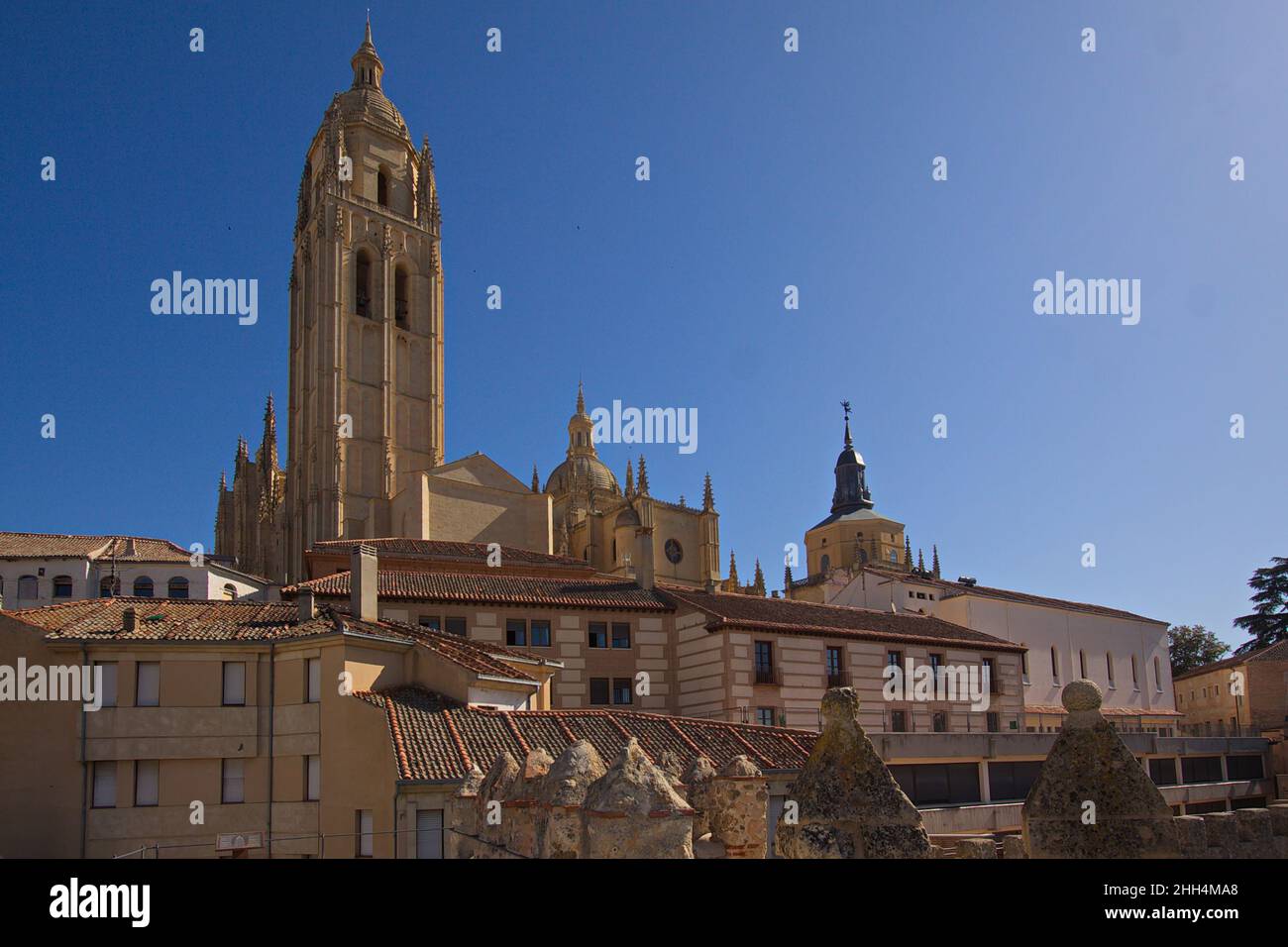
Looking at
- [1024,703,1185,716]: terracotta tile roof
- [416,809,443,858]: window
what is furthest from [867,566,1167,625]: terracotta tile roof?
[416,809,443,858]: window

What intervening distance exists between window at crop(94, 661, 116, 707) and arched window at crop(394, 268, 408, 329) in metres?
59.1

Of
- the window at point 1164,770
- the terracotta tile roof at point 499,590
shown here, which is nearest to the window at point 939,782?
the window at point 1164,770

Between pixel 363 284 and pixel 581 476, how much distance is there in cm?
2623

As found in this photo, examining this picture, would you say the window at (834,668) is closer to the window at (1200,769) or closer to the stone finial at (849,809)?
the window at (1200,769)

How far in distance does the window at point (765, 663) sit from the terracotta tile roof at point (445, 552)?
1623cm

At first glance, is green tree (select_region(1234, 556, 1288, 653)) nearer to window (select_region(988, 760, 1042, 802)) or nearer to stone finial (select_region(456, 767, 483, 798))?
window (select_region(988, 760, 1042, 802))

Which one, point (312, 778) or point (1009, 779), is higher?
point (312, 778)

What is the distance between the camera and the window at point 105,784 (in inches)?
1037

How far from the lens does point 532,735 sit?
24.8 meters

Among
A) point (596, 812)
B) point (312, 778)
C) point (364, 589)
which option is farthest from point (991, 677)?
point (596, 812)

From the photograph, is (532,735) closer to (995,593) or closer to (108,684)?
(108,684)
